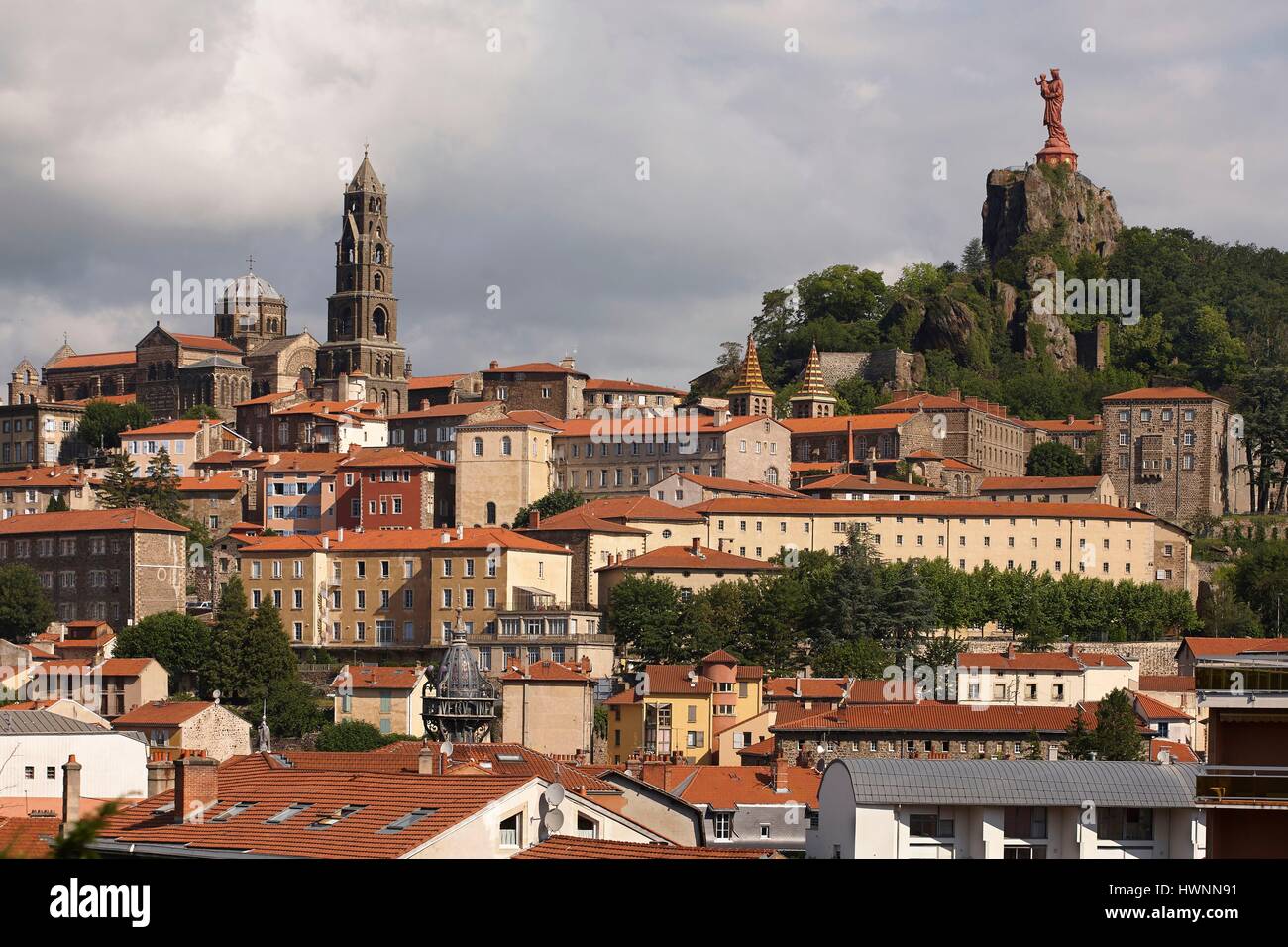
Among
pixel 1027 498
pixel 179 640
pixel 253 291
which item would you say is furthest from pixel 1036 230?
pixel 179 640

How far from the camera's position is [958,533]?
10231cm

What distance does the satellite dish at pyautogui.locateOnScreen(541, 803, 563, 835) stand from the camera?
88.6ft

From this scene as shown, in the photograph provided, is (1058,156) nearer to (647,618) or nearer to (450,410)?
(450,410)

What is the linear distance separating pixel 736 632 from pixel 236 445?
156 feet

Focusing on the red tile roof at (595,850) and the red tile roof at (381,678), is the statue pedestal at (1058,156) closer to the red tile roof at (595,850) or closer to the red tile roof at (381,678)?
the red tile roof at (381,678)

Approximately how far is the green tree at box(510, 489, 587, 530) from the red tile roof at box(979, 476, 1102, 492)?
2215 cm

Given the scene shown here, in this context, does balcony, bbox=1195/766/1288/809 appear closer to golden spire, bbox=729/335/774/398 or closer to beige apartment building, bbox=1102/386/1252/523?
beige apartment building, bbox=1102/386/1252/523

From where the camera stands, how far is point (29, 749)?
4884cm

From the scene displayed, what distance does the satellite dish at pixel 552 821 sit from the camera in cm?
2702

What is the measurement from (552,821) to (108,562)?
249 ft

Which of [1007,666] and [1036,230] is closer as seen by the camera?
[1007,666]

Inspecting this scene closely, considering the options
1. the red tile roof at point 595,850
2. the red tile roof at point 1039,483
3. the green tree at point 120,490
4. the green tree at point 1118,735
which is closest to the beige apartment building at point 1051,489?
the red tile roof at point 1039,483

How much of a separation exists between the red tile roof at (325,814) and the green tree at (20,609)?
67580 mm
